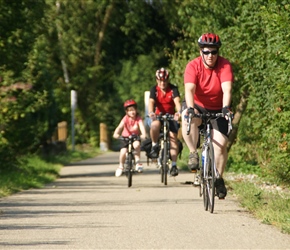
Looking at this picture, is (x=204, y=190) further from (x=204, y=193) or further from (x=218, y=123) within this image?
(x=218, y=123)

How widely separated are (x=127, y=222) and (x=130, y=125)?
8300 millimetres

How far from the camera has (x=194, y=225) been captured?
35.7 feet

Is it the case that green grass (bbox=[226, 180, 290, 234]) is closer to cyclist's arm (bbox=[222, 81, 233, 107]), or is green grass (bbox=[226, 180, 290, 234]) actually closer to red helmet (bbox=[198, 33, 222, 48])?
cyclist's arm (bbox=[222, 81, 233, 107])

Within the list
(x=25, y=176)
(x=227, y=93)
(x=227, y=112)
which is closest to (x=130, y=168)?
(x=25, y=176)

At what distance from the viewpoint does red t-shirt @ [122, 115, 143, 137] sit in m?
19.4

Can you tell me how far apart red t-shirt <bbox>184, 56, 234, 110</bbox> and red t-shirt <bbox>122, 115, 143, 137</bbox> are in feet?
22.2

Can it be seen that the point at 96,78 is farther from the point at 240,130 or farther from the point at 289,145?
the point at 289,145

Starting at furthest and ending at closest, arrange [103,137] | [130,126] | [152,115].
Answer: [103,137] → [130,126] → [152,115]

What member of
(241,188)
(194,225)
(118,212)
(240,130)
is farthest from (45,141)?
(194,225)

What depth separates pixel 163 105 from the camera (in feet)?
61.9

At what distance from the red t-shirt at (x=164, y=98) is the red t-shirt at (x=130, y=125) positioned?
618mm

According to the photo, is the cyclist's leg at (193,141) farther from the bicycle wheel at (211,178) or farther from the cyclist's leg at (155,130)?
the cyclist's leg at (155,130)

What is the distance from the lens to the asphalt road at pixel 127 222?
9430mm

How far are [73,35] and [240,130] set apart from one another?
82.5ft
